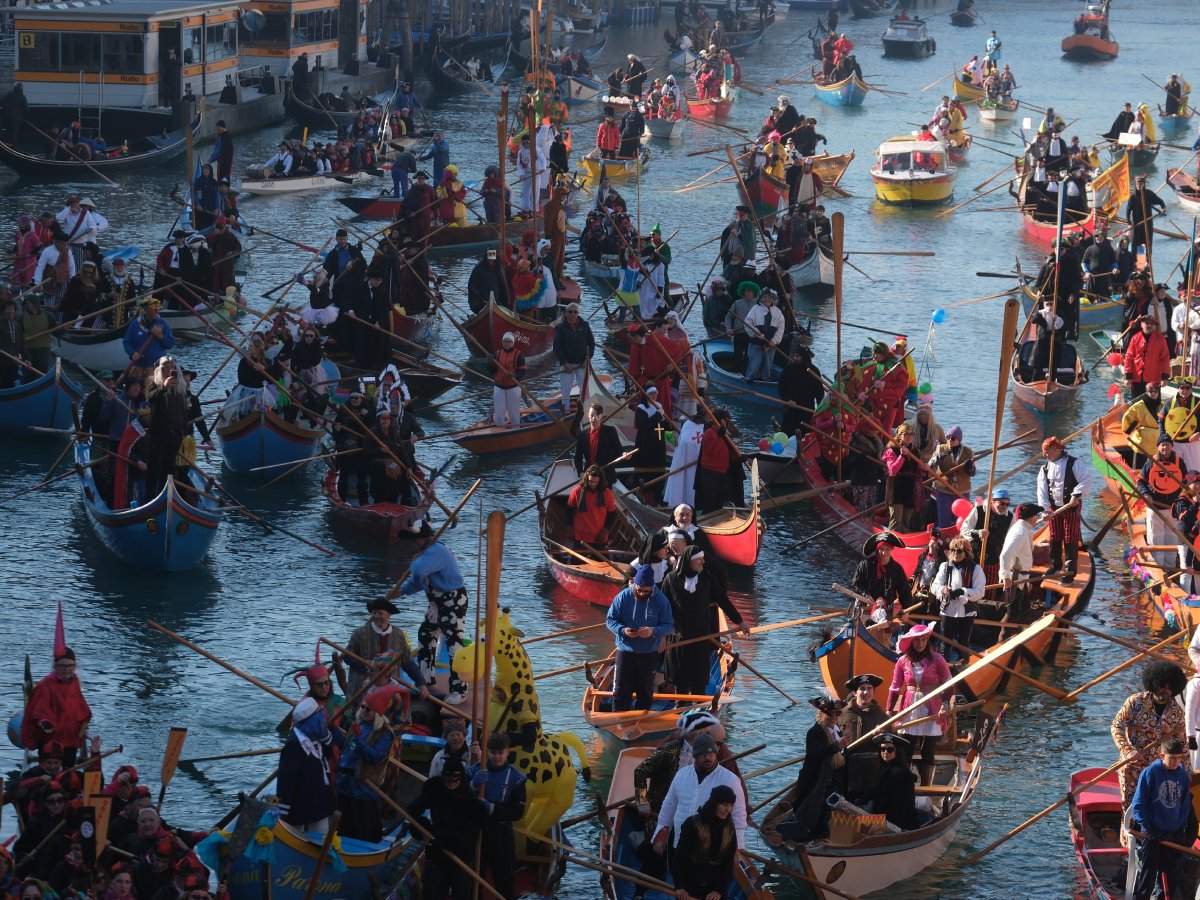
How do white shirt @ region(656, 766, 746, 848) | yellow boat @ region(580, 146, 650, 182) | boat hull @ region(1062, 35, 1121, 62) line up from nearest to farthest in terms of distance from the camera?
white shirt @ region(656, 766, 746, 848), yellow boat @ region(580, 146, 650, 182), boat hull @ region(1062, 35, 1121, 62)

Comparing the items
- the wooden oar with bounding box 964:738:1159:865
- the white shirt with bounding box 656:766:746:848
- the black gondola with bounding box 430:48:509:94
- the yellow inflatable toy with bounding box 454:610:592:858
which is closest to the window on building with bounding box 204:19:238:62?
the black gondola with bounding box 430:48:509:94

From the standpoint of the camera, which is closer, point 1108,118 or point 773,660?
point 773,660

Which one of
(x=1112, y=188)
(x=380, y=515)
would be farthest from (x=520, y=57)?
(x=380, y=515)

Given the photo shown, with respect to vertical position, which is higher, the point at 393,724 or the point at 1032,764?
the point at 393,724

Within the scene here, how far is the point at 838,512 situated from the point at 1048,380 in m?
6.80

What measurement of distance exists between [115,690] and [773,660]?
6710 millimetres

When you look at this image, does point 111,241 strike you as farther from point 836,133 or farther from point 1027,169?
point 836,133

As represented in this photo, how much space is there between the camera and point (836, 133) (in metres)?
58.7

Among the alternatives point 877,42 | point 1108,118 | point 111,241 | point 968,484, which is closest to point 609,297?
point 111,241

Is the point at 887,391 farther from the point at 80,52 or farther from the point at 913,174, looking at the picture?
the point at 80,52

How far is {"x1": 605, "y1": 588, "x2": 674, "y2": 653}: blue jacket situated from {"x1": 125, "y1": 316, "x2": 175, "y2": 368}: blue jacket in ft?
→ 32.0

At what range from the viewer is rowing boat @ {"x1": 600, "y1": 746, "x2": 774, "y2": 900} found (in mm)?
13375

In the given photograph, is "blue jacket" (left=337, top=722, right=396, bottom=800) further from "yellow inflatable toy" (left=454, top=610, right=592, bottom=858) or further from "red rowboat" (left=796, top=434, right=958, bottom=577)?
"red rowboat" (left=796, top=434, right=958, bottom=577)

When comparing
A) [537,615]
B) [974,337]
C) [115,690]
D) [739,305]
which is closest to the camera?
[115,690]
